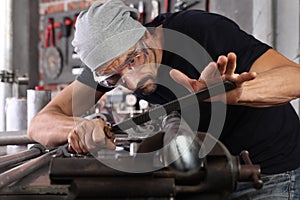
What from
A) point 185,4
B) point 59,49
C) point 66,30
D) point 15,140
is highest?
point 185,4

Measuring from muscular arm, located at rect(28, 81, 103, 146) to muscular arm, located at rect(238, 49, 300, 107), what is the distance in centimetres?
45

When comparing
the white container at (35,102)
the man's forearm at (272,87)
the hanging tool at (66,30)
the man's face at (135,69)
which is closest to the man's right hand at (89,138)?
the man's face at (135,69)

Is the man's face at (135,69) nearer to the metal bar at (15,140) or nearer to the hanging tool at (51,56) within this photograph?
the metal bar at (15,140)

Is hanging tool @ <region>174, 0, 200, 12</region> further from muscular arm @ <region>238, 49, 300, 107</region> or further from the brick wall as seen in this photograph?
muscular arm @ <region>238, 49, 300, 107</region>

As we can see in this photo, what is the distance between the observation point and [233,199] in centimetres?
93

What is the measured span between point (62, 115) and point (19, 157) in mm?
271

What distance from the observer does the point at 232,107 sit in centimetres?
97

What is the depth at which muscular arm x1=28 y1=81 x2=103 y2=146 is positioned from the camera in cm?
115

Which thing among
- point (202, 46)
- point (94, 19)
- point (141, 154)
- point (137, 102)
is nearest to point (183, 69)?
point (202, 46)

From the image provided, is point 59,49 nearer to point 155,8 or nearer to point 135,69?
point 155,8

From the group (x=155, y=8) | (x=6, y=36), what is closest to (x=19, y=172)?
(x=6, y=36)

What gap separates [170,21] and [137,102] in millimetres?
1395

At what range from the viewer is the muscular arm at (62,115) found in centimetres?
115

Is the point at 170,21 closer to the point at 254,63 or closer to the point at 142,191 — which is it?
the point at 254,63
